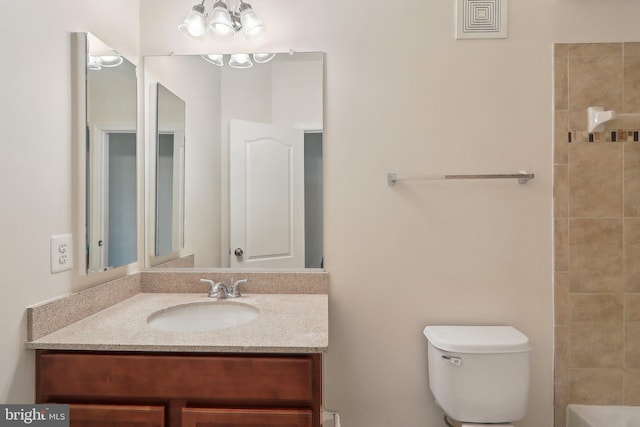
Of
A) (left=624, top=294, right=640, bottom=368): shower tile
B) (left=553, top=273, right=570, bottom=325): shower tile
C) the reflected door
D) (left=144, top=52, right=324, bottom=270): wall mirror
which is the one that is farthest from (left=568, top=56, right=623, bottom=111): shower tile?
the reflected door

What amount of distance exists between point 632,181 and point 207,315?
184cm

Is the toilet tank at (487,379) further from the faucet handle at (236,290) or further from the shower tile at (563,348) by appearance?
the faucet handle at (236,290)

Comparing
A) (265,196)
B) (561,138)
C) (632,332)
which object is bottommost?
(632,332)

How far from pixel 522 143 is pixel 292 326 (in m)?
1.22

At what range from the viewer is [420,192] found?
65.8 inches

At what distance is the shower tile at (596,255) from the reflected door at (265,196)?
115 cm

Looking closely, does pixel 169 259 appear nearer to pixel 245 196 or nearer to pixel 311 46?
pixel 245 196

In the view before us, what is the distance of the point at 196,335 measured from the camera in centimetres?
115

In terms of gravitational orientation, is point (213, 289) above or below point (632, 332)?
above

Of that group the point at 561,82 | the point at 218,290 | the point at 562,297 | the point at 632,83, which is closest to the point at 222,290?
the point at 218,290

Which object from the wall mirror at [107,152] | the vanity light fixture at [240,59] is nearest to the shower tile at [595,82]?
the vanity light fixture at [240,59]

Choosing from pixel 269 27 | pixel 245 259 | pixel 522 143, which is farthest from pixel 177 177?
pixel 522 143

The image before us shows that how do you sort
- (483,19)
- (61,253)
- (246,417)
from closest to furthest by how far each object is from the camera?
(246,417)
(61,253)
(483,19)

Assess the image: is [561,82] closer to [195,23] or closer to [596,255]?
[596,255]
